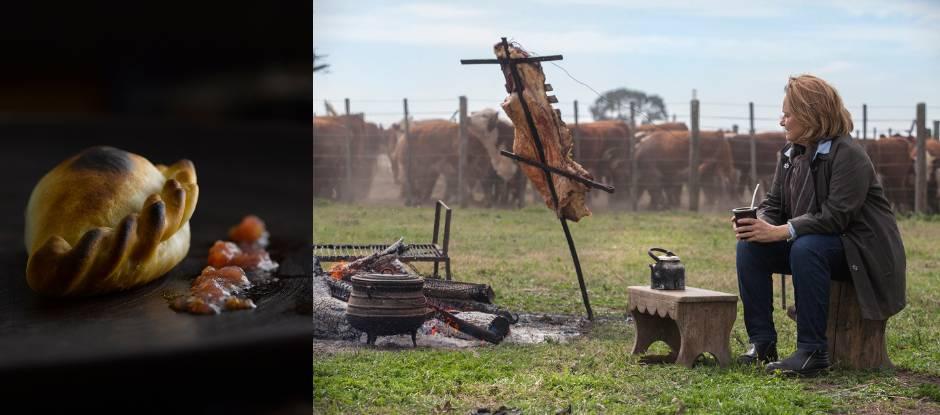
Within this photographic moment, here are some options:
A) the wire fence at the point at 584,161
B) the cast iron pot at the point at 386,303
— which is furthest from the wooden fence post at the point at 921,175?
the cast iron pot at the point at 386,303

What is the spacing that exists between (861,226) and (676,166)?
327 inches

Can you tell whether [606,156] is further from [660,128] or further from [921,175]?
[921,175]

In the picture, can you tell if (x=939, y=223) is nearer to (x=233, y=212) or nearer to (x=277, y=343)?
(x=233, y=212)

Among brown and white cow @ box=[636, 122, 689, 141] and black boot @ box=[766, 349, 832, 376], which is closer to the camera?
black boot @ box=[766, 349, 832, 376]

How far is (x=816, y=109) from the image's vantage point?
3.90 metres

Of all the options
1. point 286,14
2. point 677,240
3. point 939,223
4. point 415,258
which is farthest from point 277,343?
point 939,223

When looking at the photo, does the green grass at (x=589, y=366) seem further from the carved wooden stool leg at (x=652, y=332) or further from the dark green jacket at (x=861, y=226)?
the dark green jacket at (x=861, y=226)

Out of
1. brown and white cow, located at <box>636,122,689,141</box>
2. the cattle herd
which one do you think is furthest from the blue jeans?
brown and white cow, located at <box>636,122,689,141</box>

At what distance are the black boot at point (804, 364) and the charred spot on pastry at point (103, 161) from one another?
2.33 m

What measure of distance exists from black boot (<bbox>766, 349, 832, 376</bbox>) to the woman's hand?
16.5 inches

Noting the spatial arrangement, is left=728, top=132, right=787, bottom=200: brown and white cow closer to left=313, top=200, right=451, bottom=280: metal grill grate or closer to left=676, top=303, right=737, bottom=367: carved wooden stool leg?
left=313, top=200, right=451, bottom=280: metal grill grate

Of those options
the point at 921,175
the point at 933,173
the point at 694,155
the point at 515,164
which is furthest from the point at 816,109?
the point at 515,164

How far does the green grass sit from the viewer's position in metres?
3.44

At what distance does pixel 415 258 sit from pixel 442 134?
6105mm
